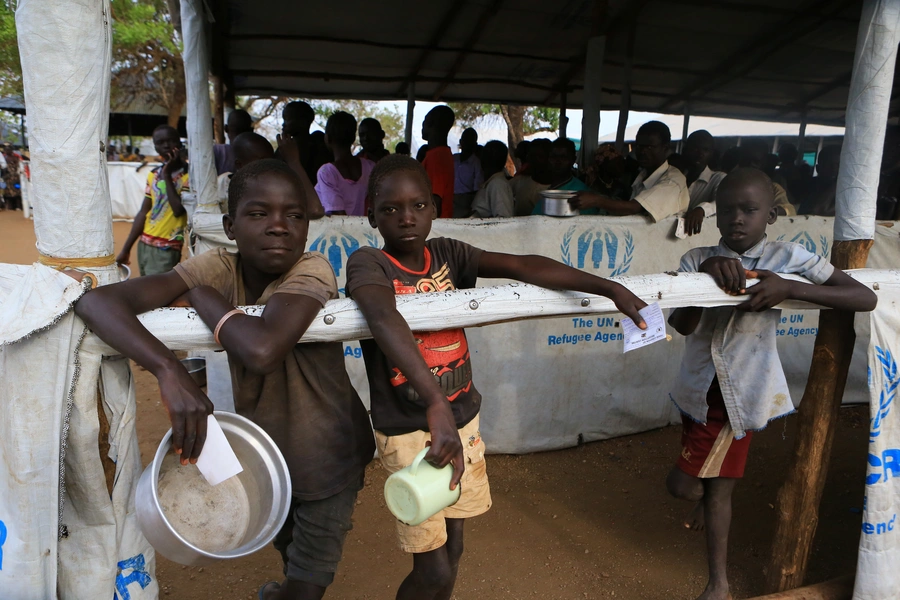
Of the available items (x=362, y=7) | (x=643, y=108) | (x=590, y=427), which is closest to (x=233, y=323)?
(x=590, y=427)

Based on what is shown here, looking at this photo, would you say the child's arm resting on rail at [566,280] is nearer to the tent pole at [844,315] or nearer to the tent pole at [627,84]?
the tent pole at [844,315]

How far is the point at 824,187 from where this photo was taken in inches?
260

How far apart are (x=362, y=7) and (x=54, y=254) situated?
441 cm

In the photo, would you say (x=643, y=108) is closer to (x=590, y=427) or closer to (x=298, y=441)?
(x=590, y=427)

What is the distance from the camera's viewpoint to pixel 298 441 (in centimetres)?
176

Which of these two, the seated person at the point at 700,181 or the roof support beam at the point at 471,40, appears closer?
the seated person at the point at 700,181

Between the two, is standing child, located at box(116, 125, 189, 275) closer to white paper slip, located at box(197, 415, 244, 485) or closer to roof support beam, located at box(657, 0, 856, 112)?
white paper slip, located at box(197, 415, 244, 485)

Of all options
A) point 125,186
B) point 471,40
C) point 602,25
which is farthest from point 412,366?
point 125,186

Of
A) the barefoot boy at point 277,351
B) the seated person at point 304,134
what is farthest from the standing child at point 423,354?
the seated person at point 304,134

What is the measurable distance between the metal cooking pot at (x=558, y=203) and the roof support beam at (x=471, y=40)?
2652mm

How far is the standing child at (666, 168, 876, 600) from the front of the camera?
2059 millimetres

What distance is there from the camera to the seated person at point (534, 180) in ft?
14.9

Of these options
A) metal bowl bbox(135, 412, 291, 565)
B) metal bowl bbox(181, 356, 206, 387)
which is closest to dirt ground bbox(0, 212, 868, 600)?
metal bowl bbox(181, 356, 206, 387)

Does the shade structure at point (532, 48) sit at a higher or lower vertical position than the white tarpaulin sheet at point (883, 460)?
higher
